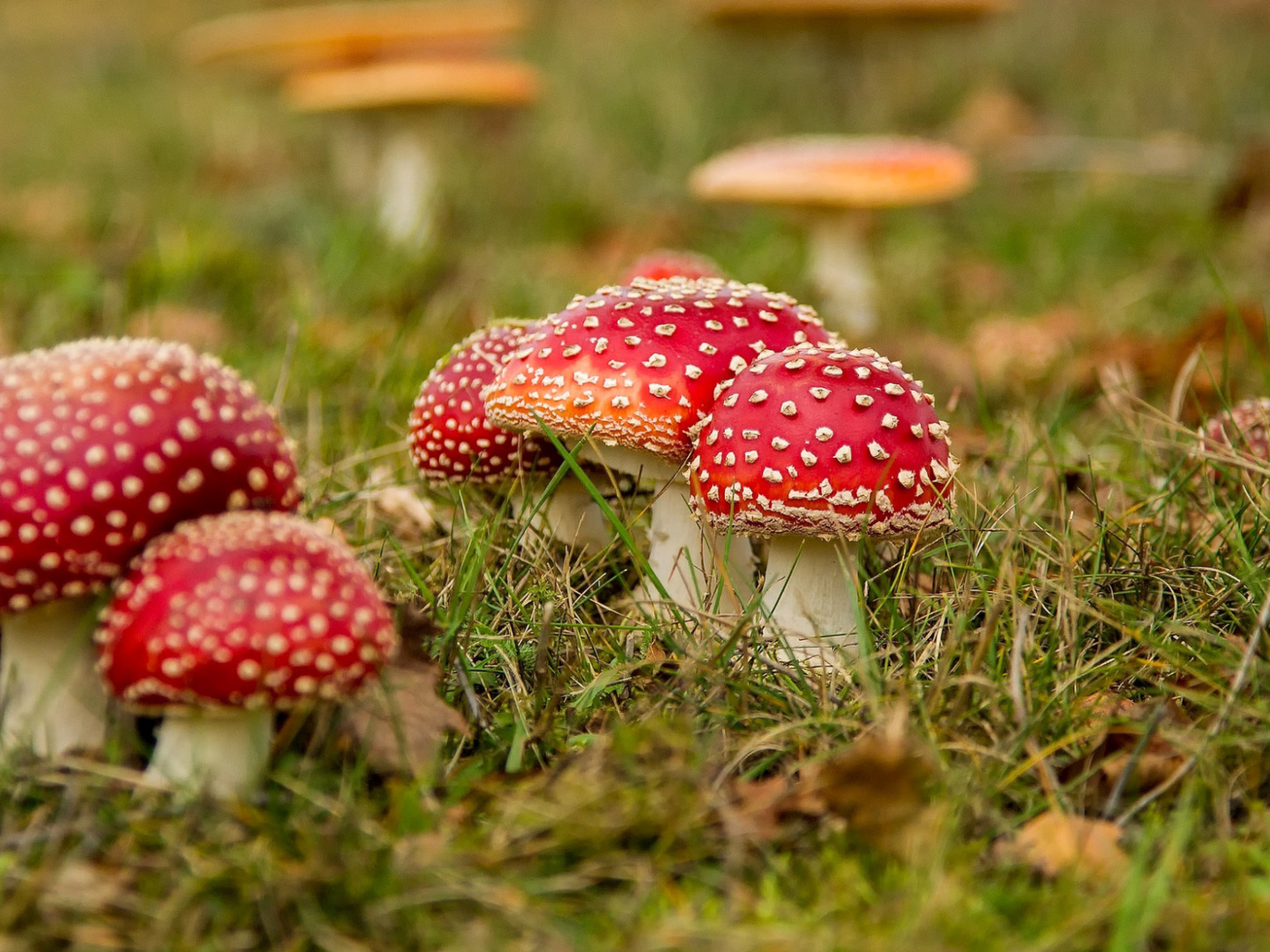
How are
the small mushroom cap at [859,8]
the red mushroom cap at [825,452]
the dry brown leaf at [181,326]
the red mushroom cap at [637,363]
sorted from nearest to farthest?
the red mushroom cap at [825,452] → the red mushroom cap at [637,363] → the dry brown leaf at [181,326] → the small mushroom cap at [859,8]

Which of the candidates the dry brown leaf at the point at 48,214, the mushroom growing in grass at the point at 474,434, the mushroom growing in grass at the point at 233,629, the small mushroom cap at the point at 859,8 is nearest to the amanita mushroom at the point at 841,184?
the small mushroom cap at the point at 859,8

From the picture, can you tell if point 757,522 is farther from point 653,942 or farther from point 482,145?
point 482,145

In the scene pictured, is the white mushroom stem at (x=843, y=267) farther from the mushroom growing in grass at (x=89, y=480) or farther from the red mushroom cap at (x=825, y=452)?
the mushroom growing in grass at (x=89, y=480)

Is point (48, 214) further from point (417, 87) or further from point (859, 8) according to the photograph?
point (859, 8)

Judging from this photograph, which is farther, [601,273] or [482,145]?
[482,145]

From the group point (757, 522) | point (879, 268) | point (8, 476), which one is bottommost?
point (879, 268)

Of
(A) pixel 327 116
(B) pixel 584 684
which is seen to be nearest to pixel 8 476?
(B) pixel 584 684

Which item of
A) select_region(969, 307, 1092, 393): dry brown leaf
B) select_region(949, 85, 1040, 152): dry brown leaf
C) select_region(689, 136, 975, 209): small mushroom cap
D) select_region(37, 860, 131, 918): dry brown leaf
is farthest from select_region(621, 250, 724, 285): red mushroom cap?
select_region(949, 85, 1040, 152): dry brown leaf
